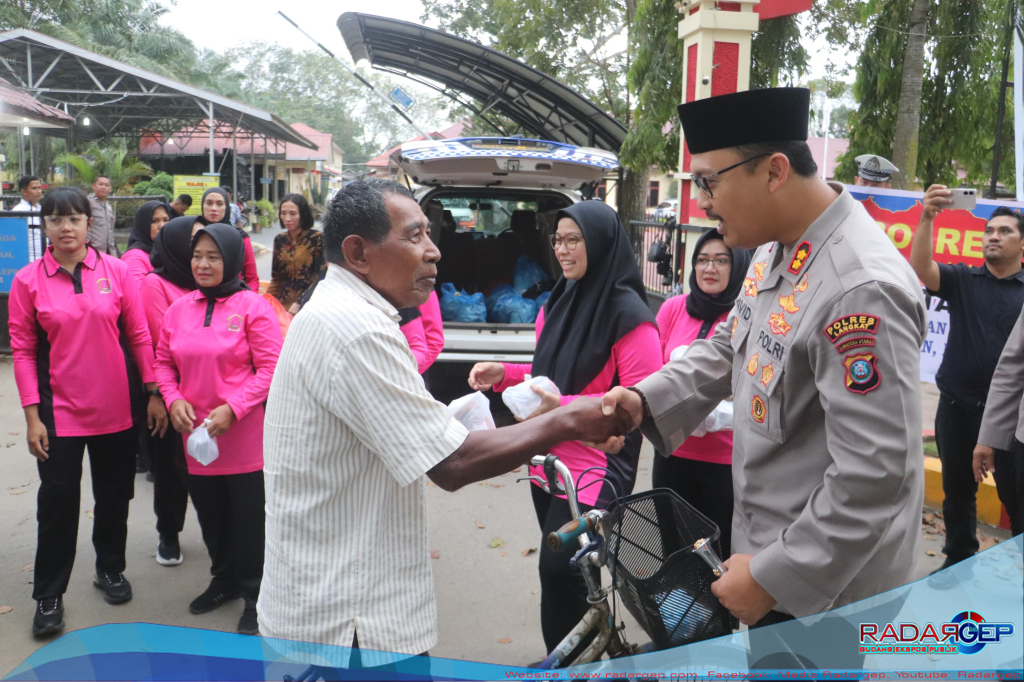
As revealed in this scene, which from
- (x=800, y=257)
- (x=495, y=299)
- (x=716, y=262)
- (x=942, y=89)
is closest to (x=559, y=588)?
(x=800, y=257)

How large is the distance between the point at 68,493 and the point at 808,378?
335 centimetres

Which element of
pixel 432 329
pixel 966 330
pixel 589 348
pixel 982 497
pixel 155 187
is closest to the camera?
pixel 589 348

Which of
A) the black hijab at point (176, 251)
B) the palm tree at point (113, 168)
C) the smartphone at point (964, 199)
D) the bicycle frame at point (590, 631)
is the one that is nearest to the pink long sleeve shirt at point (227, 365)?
the black hijab at point (176, 251)

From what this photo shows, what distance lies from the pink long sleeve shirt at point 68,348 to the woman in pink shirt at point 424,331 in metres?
1.49

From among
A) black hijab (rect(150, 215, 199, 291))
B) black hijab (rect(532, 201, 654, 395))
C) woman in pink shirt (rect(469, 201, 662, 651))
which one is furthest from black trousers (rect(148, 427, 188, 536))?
black hijab (rect(532, 201, 654, 395))

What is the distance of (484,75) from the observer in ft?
36.6

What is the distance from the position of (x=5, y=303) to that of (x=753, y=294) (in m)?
9.18

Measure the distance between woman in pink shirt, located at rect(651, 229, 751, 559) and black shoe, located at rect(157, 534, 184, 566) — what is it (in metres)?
2.67

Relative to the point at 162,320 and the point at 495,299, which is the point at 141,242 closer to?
the point at 162,320

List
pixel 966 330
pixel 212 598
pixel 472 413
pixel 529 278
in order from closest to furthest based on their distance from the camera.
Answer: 1. pixel 472 413
2. pixel 212 598
3. pixel 966 330
4. pixel 529 278

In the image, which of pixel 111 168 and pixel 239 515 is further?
pixel 111 168

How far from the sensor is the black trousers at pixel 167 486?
432 centimetres

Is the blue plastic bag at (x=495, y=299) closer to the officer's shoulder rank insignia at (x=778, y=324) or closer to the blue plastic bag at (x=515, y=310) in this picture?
the blue plastic bag at (x=515, y=310)

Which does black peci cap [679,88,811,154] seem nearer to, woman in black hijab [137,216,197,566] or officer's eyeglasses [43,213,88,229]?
officer's eyeglasses [43,213,88,229]
